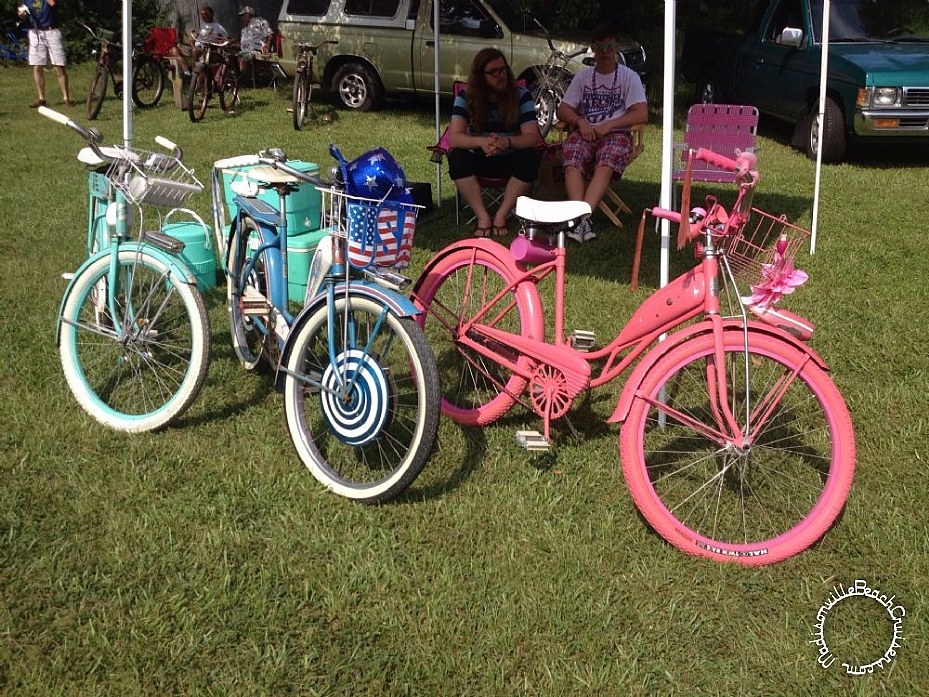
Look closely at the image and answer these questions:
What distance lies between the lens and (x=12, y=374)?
14.4ft

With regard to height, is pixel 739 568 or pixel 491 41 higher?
pixel 491 41

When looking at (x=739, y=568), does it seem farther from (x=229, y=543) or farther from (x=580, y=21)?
(x=580, y=21)

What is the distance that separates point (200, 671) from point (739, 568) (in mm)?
1784

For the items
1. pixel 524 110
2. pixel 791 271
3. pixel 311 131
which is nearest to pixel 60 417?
pixel 791 271

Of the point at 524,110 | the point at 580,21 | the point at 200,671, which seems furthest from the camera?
the point at 580,21

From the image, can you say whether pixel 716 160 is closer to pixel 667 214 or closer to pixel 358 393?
pixel 667 214

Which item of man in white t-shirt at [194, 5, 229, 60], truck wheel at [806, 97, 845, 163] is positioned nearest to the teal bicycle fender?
truck wheel at [806, 97, 845, 163]

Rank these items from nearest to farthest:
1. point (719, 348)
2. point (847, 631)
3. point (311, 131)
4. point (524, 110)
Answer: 1. point (847, 631)
2. point (719, 348)
3. point (524, 110)
4. point (311, 131)

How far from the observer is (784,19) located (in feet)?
36.7

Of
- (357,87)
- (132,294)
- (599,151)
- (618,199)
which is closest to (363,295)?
(132,294)

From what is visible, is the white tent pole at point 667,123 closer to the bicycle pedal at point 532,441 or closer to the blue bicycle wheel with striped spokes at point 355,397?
the bicycle pedal at point 532,441

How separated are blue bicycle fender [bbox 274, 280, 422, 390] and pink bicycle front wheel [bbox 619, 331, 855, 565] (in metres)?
0.87

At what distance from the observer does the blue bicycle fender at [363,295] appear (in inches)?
122

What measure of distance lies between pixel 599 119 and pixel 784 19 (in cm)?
559
